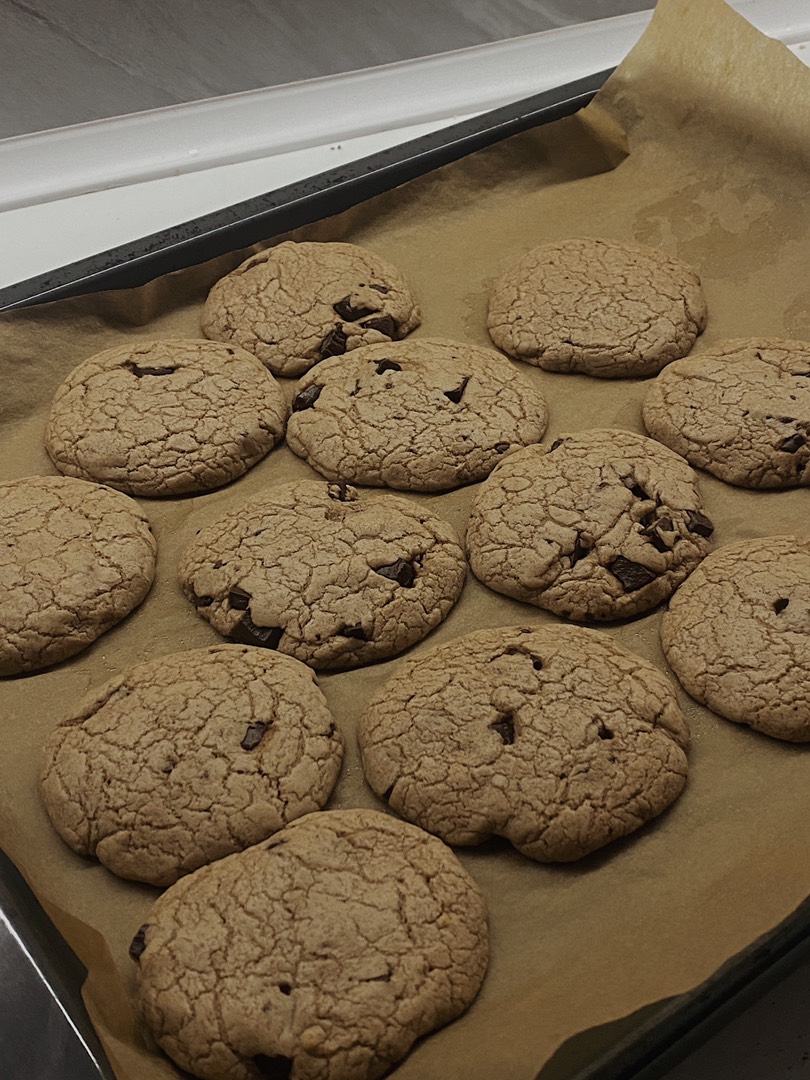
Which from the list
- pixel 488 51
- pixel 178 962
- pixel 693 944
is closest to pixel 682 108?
pixel 488 51

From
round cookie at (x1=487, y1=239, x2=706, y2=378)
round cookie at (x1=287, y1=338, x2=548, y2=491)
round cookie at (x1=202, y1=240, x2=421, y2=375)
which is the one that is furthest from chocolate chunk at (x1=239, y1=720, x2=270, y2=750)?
round cookie at (x1=487, y1=239, x2=706, y2=378)

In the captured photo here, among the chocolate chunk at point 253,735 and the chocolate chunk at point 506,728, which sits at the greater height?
the chocolate chunk at point 253,735

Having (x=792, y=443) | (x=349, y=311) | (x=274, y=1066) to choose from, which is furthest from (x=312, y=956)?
(x=349, y=311)

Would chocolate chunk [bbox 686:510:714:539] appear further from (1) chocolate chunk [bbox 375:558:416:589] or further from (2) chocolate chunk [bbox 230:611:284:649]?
(2) chocolate chunk [bbox 230:611:284:649]

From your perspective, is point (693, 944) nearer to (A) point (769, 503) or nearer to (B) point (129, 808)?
(B) point (129, 808)

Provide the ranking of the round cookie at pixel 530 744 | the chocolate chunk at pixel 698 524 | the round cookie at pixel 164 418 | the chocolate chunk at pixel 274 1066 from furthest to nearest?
the round cookie at pixel 164 418
the chocolate chunk at pixel 698 524
the round cookie at pixel 530 744
the chocolate chunk at pixel 274 1066

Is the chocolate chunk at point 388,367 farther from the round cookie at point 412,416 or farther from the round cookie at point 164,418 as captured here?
the round cookie at point 164,418

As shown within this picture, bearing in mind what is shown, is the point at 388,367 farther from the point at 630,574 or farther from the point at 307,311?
the point at 630,574

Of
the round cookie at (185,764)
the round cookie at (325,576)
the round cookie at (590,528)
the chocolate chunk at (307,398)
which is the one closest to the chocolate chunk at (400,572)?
the round cookie at (325,576)
